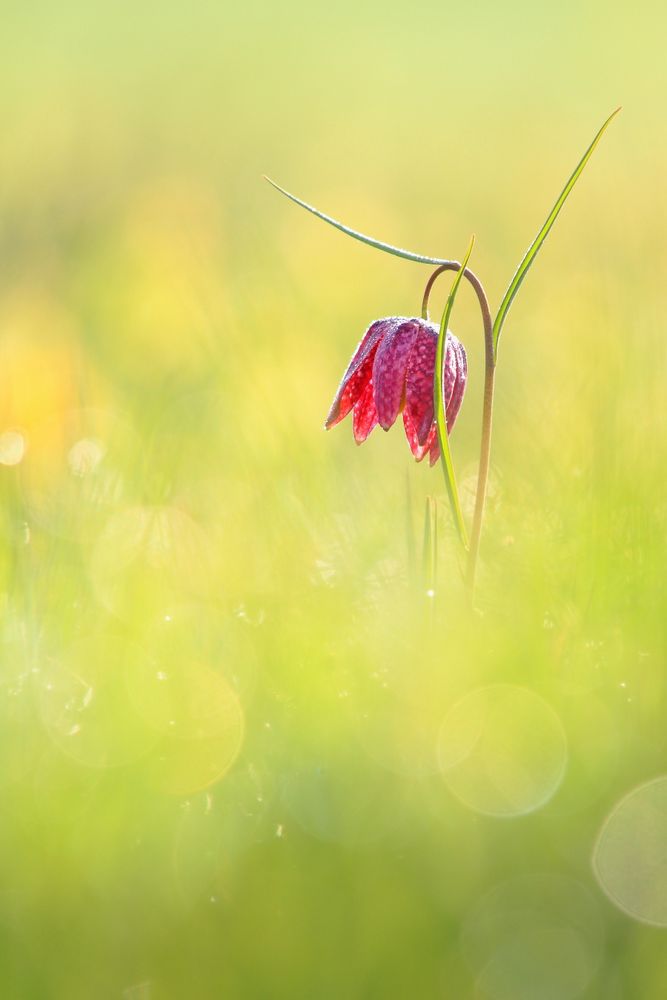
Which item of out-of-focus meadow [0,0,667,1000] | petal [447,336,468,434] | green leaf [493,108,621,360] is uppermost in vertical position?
green leaf [493,108,621,360]

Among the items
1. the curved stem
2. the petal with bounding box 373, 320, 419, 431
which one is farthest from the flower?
the curved stem

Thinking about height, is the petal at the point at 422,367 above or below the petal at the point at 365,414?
above

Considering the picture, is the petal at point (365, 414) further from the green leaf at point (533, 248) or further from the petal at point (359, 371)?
the green leaf at point (533, 248)

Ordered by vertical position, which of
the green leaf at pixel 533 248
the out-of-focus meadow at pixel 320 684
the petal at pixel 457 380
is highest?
Result: the green leaf at pixel 533 248

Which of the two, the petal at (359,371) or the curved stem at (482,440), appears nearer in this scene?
the curved stem at (482,440)

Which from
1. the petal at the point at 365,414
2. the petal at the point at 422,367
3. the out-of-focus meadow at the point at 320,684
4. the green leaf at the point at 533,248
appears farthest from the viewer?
the petal at the point at 365,414

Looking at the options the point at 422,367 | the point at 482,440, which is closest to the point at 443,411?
the point at 482,440

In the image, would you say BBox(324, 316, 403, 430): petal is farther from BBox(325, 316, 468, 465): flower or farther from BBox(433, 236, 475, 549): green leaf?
BBox(433, 236, 475, 549): green leaf

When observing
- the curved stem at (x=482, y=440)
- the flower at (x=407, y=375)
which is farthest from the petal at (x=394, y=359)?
the curved stem at (x=482, y=440)

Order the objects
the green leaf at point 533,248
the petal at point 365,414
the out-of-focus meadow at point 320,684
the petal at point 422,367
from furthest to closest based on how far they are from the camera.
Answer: the petal at point 365,414
the petal at point 422,367
the green leaf at point 533,248
the out-of-focus meadow at point 320,684
